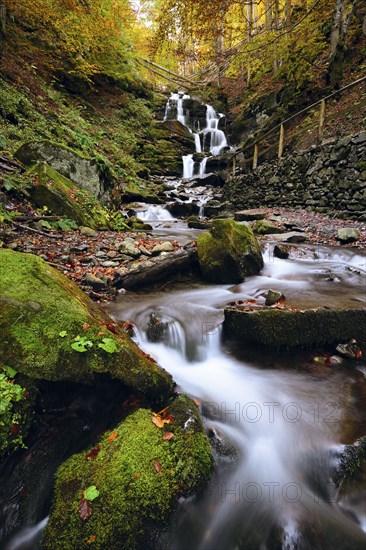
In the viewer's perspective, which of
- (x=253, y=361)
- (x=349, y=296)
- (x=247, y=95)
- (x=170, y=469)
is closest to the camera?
(x=170, y=469)

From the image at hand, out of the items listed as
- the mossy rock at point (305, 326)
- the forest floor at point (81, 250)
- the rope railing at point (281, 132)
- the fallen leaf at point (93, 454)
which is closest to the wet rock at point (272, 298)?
the mossy rock at point (305, 326)

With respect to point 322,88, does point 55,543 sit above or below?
below

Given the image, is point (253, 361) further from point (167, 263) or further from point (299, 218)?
point (299, 218)

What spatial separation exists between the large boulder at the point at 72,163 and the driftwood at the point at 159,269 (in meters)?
4.14

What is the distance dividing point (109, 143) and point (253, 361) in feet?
51.7

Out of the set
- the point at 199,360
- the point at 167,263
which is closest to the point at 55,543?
the point at 199,360

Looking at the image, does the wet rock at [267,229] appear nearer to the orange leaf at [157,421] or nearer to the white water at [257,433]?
the white water at [257,433]

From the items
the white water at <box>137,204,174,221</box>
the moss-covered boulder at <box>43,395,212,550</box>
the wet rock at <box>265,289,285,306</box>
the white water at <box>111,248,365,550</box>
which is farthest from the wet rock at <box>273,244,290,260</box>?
the white water at <box>137,204,174,221</box>

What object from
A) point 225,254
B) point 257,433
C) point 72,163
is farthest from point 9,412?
point 72,163

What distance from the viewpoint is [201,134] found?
22969mm

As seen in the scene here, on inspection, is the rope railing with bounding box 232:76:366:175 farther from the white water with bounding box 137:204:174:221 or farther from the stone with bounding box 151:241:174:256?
the stone with bounding box 151:241:174:256

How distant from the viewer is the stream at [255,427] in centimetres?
193

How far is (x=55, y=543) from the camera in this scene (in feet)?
5.50

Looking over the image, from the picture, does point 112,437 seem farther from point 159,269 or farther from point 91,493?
point 159,269
